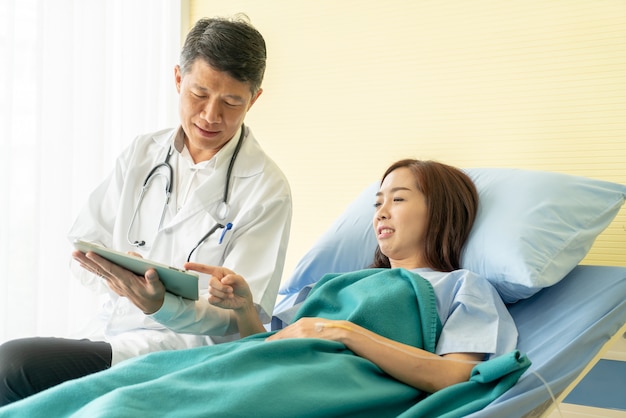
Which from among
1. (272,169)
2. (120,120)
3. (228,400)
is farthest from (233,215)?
(120,120)

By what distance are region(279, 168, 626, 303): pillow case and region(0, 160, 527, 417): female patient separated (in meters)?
0.06

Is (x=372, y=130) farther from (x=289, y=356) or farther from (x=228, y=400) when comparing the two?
(x=228, y=400)

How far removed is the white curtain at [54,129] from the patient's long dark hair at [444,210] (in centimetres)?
128

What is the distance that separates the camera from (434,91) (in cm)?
265

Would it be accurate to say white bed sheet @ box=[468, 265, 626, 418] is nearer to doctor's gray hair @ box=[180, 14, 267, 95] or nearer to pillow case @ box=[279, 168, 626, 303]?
pillow case @ box=[279, 168, 626, 303]

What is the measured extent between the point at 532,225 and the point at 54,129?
1.69 m

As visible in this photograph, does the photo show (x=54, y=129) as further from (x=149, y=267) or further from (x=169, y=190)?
(x=149, y=267)

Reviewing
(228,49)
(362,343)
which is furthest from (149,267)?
(228,49)

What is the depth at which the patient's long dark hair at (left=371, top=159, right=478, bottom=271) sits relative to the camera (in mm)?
1899

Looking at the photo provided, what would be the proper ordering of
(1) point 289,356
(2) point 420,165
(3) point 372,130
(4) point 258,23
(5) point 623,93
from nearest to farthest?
(1) point 289,356 < (2) point 420,165 < (5) point 623,93 < (3) point 372,130 < (4) point 258,23

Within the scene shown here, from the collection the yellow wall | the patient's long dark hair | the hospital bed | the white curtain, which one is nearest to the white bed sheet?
the hospital bed

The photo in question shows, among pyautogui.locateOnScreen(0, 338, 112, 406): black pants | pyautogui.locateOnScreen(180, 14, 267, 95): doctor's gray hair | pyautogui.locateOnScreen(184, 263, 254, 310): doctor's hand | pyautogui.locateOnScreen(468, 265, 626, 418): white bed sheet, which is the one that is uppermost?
pyautogui.locateOnScreen(180, 14, 267, 95): doctor's gray hair

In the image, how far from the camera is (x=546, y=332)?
1.72 meters

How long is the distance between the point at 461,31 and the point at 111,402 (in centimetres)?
196
